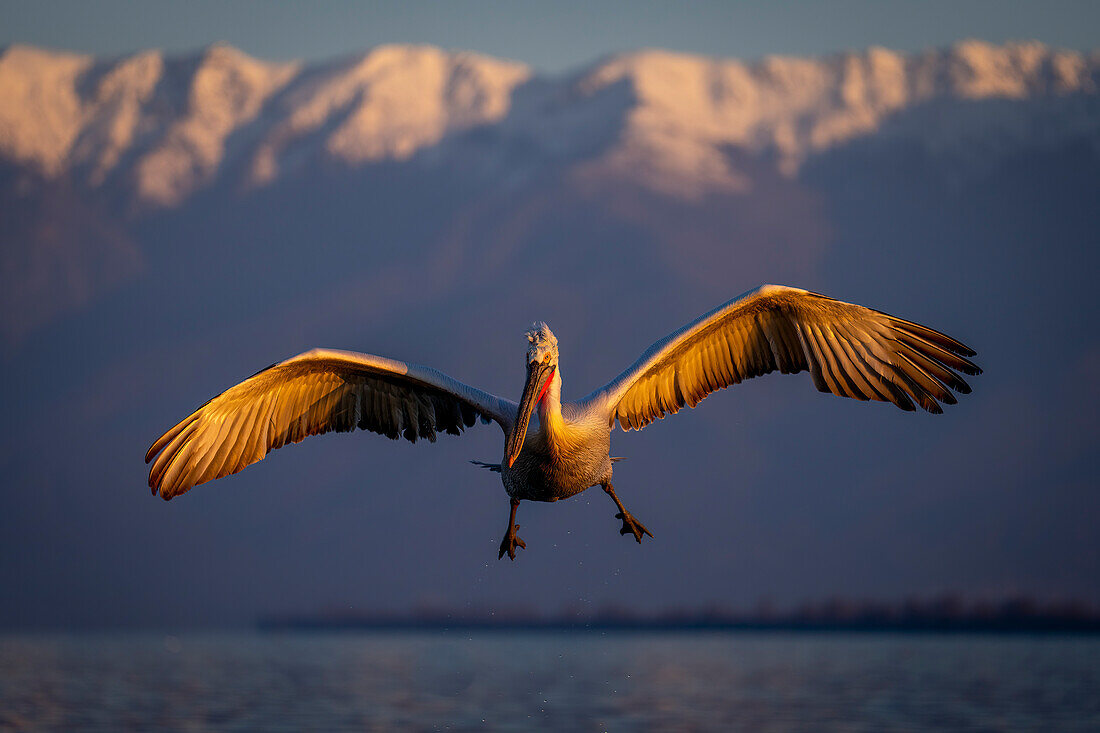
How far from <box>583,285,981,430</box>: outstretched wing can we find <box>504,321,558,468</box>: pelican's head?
95cm

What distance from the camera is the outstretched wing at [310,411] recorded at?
12570mm

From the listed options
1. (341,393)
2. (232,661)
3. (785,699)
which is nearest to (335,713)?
(785,699)

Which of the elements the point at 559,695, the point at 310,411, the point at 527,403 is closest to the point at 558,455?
the point at 527,403

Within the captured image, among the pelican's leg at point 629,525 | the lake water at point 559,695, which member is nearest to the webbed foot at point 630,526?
the pelican's leg at point 629,525

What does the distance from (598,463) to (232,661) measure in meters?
49.0

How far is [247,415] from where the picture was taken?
13008 millimetres

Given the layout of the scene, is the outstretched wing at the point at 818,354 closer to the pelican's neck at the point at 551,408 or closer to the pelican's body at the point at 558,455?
the pelican's body at the point at 558,455

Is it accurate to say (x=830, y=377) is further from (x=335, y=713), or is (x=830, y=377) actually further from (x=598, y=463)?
(x=335, y=713)

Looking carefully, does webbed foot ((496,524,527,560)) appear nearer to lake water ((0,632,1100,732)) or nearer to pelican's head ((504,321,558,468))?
pelican's head ((504,321,558,468))

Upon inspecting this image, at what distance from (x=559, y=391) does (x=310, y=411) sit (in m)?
2.98

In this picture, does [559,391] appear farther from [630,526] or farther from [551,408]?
[630,526]

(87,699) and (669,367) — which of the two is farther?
(87,699)

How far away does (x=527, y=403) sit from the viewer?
11430 millimetres

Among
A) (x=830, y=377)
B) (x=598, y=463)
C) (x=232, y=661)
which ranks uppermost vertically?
(x=830, y=377)
